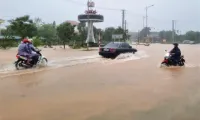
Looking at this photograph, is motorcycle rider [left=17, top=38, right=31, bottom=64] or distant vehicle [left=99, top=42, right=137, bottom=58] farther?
distant vehicle [left=99, top=42, right=137, bottom=58]

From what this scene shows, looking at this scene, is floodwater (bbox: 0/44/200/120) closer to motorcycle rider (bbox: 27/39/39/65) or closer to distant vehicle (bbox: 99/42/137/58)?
motorcycle rider (bbox: 27/39/39/65)

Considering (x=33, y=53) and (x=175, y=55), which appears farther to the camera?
(x=175, y=55)

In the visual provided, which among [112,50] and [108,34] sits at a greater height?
[108,34]

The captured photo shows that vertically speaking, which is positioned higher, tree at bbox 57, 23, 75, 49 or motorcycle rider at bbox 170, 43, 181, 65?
tree at bbox 57, 23, 75, 49

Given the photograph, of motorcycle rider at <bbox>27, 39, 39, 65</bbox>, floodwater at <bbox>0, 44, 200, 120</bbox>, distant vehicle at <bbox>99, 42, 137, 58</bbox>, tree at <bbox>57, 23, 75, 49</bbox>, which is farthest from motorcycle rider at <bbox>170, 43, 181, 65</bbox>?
tree at <bbox>57, 23, 75, 49</bbox>

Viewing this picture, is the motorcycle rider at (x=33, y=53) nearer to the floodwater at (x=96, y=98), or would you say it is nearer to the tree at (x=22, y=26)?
the floodwater at (x=96, y=98)

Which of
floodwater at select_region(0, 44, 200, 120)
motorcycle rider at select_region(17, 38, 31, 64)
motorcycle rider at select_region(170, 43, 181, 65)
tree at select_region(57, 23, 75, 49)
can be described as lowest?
floodwater at select_region(0, 44, 200, 120)

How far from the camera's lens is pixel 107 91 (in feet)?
29.9

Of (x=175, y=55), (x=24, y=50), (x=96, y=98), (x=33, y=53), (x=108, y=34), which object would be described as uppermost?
(x=108, y=34)

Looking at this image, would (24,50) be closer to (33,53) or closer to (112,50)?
(33,53)

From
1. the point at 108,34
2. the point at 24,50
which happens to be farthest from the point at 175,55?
the point at 108,34

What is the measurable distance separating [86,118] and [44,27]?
94.1 m

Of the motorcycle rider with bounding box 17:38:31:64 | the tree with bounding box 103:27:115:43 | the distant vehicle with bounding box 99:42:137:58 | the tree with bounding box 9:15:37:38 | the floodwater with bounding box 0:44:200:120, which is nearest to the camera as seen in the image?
the floodwater with bounding box 0:44:200:120

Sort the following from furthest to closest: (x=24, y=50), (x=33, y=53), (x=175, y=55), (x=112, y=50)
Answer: (x=112, y=50), (x=175, y=55), (x=33, y=53), (x=24, y=50)
